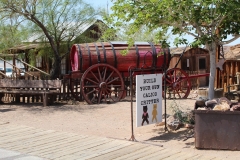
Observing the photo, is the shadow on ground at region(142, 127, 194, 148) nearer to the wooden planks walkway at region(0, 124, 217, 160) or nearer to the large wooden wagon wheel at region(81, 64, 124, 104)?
the wooden planks walkway at region(0, 124, 217, 160)

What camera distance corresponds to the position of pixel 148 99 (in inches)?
301

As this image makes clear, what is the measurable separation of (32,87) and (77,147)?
7.09m

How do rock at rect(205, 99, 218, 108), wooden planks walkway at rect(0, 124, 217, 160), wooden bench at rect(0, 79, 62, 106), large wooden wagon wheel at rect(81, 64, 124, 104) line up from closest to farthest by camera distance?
1. wooden planks walkway at rect(0, 124, 217, 160)
2. rock at rect(205, 99, 218, 108)
3. wooden bench at rect(0, 79, 62, 106)
4. large wooden wagon wheel at rect(81, 64, 124, 104)

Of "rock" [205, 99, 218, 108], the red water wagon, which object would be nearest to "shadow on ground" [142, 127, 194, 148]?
"rock" [205, 99, 218, 108]

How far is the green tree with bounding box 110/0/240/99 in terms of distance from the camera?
7.07m

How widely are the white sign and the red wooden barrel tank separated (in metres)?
5.46

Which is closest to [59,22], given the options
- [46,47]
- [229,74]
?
[46,47]

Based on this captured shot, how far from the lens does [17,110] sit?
12023mm

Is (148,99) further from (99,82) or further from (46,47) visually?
(46,47)

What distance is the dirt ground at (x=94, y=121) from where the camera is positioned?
7.45 meters

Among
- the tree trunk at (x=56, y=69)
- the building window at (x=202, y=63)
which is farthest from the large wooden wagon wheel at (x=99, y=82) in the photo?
the building window at (x=202, y=63)

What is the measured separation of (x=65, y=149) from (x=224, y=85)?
8890 millimetres

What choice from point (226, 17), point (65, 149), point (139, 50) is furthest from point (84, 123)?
point (139, 50)

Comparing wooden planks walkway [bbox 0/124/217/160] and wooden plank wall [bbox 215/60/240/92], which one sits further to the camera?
wooden plank wall [bbox 215/60/240/92]
